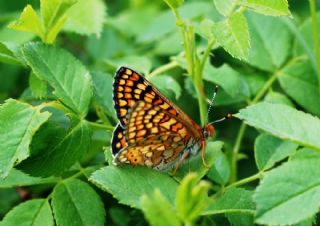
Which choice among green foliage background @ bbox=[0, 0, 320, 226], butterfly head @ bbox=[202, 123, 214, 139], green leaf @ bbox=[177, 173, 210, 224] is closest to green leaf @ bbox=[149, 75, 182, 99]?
green foliage background @ bbox=[0, 0, 320, 226]

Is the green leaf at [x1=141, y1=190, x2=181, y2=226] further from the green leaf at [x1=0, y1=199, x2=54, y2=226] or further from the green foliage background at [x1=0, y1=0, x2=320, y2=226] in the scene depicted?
the green leaf at [x1=0, y1=199, x2=54, y2=226]

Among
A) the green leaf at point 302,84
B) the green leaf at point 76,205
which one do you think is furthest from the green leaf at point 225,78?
the green leaf at point 76,205

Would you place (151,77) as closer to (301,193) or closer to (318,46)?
(318,46)

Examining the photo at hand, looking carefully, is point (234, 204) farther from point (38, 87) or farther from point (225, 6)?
point (38, 87)

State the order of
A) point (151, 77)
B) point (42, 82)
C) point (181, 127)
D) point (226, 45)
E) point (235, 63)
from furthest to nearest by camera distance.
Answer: point (235, 63), point (151, 77), point (42, 82), point (181, 127), point (226, 45)

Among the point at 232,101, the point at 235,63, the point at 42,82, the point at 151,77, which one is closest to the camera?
the point at 42,82

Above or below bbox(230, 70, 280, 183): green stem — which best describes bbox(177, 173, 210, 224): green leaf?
above

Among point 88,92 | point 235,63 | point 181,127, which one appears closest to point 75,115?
point 88,92
